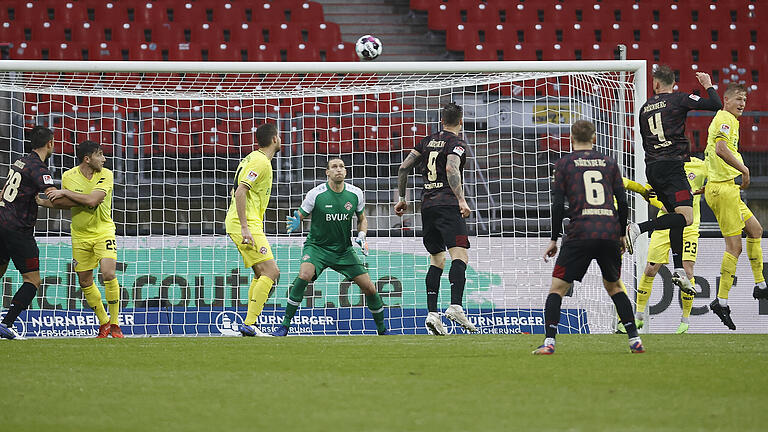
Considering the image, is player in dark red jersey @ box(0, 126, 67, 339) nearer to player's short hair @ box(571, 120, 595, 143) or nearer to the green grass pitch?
the green grass pitch

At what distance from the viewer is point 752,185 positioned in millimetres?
13500

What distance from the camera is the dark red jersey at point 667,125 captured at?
27.3ft

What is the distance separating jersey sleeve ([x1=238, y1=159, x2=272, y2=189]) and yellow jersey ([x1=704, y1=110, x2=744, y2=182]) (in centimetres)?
422

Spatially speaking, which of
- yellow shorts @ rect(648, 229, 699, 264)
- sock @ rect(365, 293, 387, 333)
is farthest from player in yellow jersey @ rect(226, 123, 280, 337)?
yellow shorts @ rect(648, 229, 699, 264)

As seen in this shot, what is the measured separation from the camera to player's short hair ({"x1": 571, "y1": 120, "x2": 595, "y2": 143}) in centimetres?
620

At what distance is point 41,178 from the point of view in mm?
8766

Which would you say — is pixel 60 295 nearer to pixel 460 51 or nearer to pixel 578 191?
pixel 578 191

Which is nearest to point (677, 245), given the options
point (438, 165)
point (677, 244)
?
point (677, 244)

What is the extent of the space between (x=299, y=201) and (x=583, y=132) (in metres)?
7.29

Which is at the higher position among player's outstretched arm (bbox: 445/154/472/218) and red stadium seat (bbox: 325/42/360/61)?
red stadium seat (bbox: 325/42/360/61)

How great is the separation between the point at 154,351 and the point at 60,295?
528 centimetres

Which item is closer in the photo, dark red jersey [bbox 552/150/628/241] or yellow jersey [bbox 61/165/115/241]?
dark red jersey [bbox 552/150/628/241]

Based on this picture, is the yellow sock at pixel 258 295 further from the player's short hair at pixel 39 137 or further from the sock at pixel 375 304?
the player's short hair at pixel 39 137

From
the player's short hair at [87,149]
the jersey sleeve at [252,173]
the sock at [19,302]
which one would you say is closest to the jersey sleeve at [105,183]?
the player's short hair at [87,149]
